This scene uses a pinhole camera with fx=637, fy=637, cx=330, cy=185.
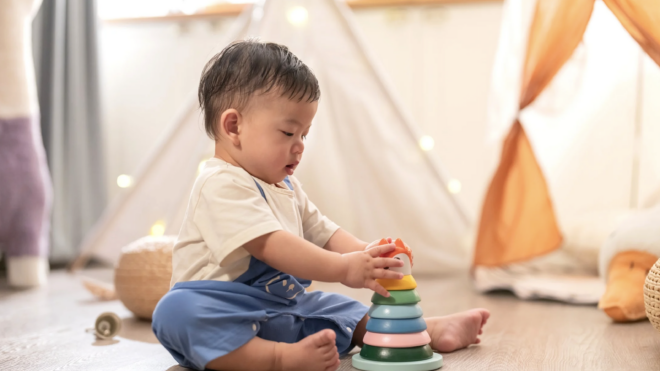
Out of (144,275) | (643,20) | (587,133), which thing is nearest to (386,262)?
(144,275)

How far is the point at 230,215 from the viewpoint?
0.97 m

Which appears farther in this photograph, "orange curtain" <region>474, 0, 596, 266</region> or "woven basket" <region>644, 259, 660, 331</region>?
"orange curtain" <region>474, 0, 596, 266</region>

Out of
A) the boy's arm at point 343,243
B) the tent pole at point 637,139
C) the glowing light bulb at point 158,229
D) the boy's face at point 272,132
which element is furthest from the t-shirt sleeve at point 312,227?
the tent pole at point 637,139

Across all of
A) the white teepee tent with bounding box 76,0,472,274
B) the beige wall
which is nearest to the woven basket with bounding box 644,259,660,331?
the white teepee tent with bounding box 76,0,472,274

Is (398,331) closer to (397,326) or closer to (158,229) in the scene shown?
(397,326)

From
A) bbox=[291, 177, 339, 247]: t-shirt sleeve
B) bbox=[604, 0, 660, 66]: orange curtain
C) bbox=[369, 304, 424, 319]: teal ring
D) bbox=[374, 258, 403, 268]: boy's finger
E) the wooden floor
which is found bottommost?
the wooden floor

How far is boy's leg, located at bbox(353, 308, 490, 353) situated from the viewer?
3.72 feet

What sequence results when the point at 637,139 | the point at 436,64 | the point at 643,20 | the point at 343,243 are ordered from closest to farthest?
the point at 343,243
the point at 643,20
the point at 637,139
the point at 436,64

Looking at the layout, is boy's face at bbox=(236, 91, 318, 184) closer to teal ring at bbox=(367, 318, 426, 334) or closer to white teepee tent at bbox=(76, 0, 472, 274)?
teal ring at bbox=(367, 318, 426, 334)

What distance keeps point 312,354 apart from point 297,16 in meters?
1.56

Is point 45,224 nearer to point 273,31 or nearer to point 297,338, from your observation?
point 273,31

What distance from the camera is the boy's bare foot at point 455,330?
1.13 m

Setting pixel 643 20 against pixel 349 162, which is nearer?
pixel 643 20

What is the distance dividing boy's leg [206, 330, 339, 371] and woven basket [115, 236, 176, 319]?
578mm
